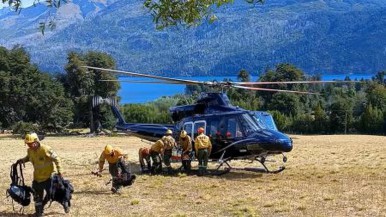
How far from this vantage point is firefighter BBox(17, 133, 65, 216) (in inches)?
376

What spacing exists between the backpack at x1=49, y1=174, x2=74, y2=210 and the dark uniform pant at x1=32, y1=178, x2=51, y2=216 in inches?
2.9

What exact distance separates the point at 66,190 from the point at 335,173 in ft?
28.0

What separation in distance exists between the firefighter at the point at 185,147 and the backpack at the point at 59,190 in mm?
5992

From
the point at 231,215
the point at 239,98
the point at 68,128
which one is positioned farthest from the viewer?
the point at 239,98

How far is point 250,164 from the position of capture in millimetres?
18266

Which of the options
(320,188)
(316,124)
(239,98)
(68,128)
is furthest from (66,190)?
(239,98)

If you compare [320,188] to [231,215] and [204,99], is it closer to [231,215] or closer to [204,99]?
[231,215]

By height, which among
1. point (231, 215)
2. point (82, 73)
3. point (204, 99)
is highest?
point (82, 73)

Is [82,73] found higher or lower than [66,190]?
higher

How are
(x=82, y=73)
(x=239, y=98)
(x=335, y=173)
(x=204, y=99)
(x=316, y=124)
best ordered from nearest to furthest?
1. (x=335, y=173)
2. (x=204, y=99)
3. (x=82, y=73)
4. (x=316, y=124)
5. (x=239, y=98)

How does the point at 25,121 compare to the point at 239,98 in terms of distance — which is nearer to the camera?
the point at 25,121

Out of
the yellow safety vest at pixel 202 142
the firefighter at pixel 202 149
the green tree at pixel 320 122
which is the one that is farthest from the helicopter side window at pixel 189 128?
the green tree at pixel 320 122

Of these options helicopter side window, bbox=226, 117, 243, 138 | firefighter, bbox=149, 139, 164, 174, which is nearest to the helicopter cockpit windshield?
helicopter side window, bbox=226, 117, 243, 138

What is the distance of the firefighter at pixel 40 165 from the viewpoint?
956 cm
